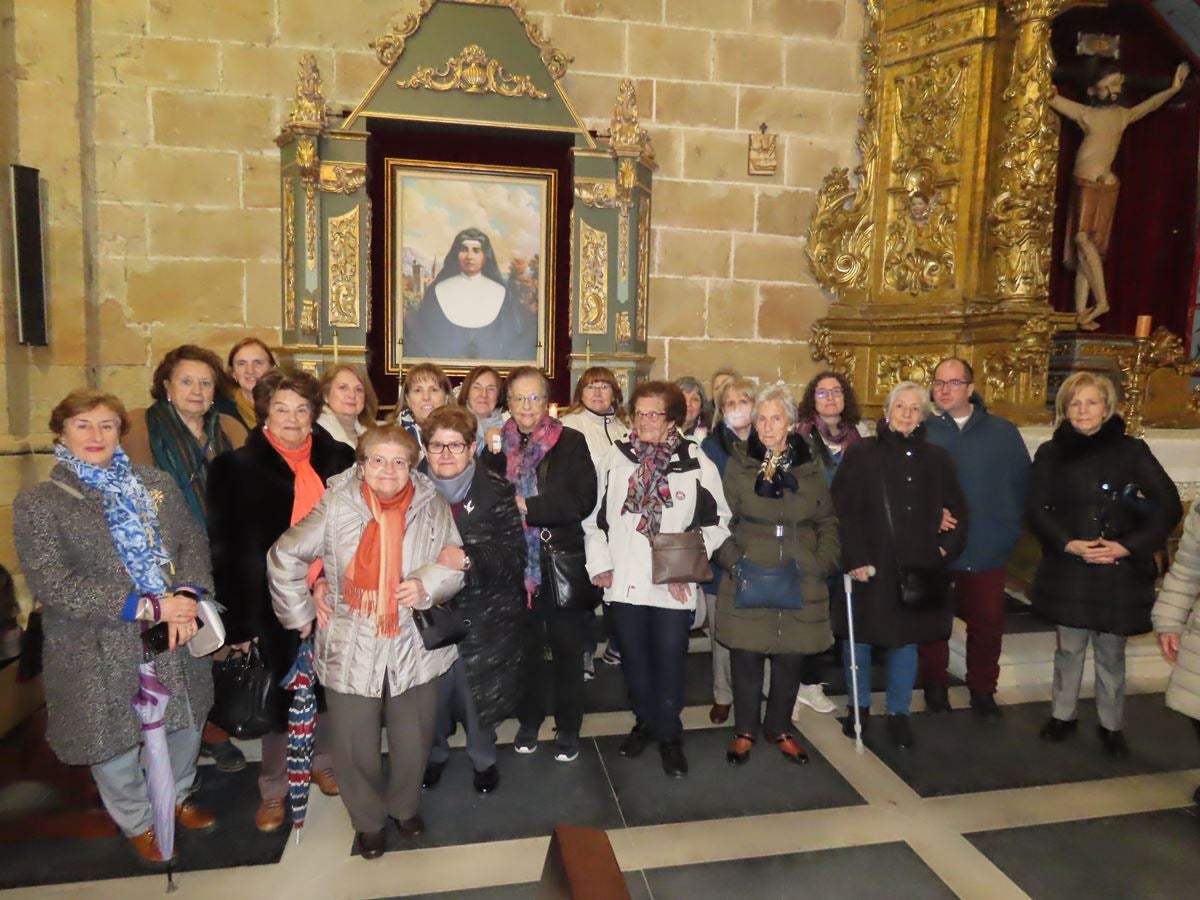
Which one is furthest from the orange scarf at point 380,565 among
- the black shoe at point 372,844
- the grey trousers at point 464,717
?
the black shoe at point 372,844

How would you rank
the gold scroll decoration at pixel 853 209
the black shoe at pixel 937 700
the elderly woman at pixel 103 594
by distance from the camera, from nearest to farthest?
1. the elderly woman at pixel 103 594
2. the black shoe at pixel 937 700
3. the gold scroll decoration at pixel 853 209

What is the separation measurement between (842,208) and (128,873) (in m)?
6.43

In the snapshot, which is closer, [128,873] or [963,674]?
[128,873]

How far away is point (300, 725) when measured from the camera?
266 cm

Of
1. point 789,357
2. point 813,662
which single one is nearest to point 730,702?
point 813,662

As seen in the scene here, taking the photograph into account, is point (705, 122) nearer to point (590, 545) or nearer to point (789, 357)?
point (789, 357)

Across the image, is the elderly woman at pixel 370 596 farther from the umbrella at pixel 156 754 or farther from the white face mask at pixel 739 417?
the white face mask at pixel 739 417

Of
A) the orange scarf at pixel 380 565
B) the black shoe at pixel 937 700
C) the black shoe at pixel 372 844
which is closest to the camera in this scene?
the orange scarf at pixel 380 565

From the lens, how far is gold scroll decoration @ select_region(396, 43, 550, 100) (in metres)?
5.53

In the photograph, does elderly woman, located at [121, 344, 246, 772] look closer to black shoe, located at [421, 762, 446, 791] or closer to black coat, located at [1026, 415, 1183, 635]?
black shoe, located at [421, 762, 446, 791]

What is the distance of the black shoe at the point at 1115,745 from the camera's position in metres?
3.43

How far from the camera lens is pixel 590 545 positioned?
10.4ft

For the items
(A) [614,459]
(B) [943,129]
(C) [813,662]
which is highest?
(B) [943,129]

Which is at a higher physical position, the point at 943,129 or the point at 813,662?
the point at 943,129
